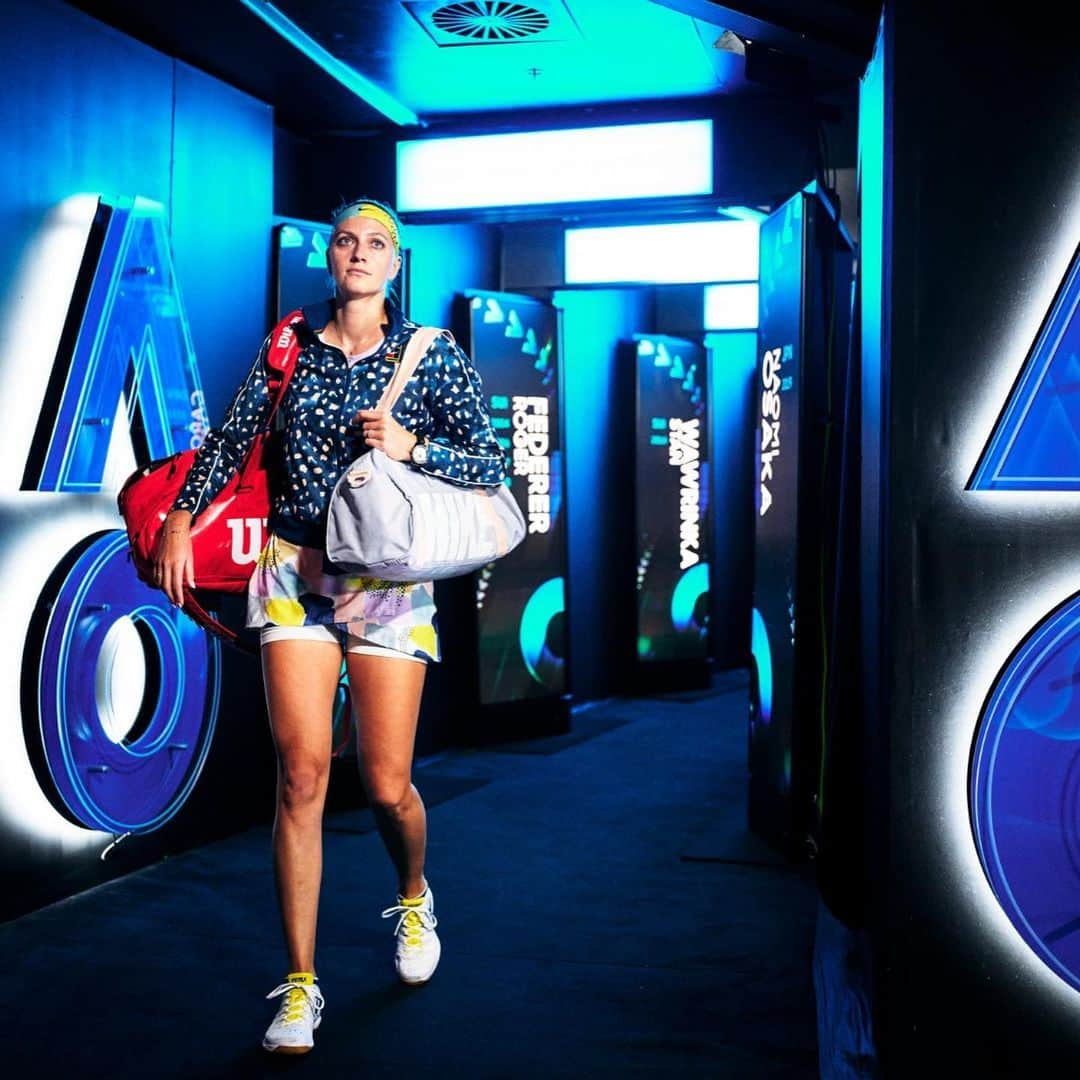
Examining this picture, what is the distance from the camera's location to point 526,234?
283 inches

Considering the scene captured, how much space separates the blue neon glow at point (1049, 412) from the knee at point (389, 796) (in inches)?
54.7

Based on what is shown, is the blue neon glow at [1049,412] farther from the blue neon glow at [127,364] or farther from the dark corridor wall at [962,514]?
the blue neon glow at [127,364]

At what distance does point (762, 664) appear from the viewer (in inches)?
186

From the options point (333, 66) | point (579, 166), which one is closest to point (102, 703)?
point (333, 66)

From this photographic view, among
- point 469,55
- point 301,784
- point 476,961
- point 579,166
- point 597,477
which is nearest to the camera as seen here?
point 301,784

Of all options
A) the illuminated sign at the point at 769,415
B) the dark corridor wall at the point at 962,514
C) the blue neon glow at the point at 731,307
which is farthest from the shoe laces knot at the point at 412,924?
the blue neon glow at the point at 731,307

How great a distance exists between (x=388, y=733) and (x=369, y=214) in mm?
1042

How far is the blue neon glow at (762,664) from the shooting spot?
463 centimetres

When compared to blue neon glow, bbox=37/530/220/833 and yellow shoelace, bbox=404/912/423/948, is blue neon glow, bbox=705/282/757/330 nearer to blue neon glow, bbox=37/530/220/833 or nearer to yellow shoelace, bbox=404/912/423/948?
blue neon glow, bbox=37/530/220/833

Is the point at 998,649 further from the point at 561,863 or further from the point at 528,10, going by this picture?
the point at 528,10

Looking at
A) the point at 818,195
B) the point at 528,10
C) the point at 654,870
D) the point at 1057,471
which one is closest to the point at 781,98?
the point at 818,195

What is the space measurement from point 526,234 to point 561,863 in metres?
3.80

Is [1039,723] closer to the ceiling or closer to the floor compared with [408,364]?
closer to the floor

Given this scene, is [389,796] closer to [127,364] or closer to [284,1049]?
[284,1049]
